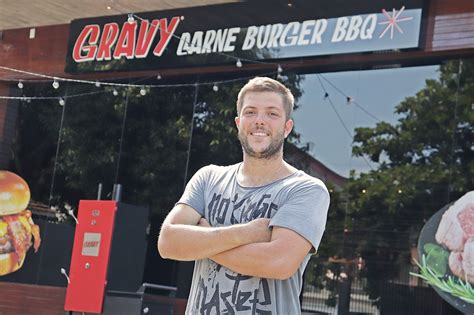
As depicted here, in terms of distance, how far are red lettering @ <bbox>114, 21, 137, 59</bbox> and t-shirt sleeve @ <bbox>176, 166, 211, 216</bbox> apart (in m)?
7.25

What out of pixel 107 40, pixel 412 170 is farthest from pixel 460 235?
pixel 107 40

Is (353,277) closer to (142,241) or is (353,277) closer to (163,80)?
(142,241)

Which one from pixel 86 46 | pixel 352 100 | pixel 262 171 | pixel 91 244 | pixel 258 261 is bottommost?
pixel 91 244

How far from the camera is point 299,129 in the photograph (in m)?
8.48

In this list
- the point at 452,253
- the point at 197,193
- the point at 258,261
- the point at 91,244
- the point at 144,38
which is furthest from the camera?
the point at 144,38

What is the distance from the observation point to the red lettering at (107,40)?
31.3 feet

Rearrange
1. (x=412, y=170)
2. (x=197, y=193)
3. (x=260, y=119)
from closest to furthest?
(x=260, y=119), (x=197, y=193), (x=412, y=170)

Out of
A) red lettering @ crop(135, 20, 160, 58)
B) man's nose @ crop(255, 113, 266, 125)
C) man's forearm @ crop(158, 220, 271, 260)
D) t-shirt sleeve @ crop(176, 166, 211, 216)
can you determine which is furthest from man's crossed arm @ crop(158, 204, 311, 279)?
red lettering @ crop(135, 20, 160, 58)

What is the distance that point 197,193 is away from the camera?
237 cm

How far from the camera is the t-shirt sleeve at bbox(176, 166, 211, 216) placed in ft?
7.68

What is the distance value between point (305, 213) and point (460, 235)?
5.37 m

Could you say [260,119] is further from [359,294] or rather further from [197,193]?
[359,294]

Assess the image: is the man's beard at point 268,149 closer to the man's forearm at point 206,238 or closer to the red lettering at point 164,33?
the man's forearm at point 206,238

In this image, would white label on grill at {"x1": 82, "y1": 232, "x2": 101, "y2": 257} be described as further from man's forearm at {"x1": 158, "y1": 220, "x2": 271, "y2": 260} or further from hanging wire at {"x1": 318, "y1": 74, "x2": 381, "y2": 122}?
man's forearm at {"x1": 158, "y1": 220, "x2": 271, "y2": 260}
